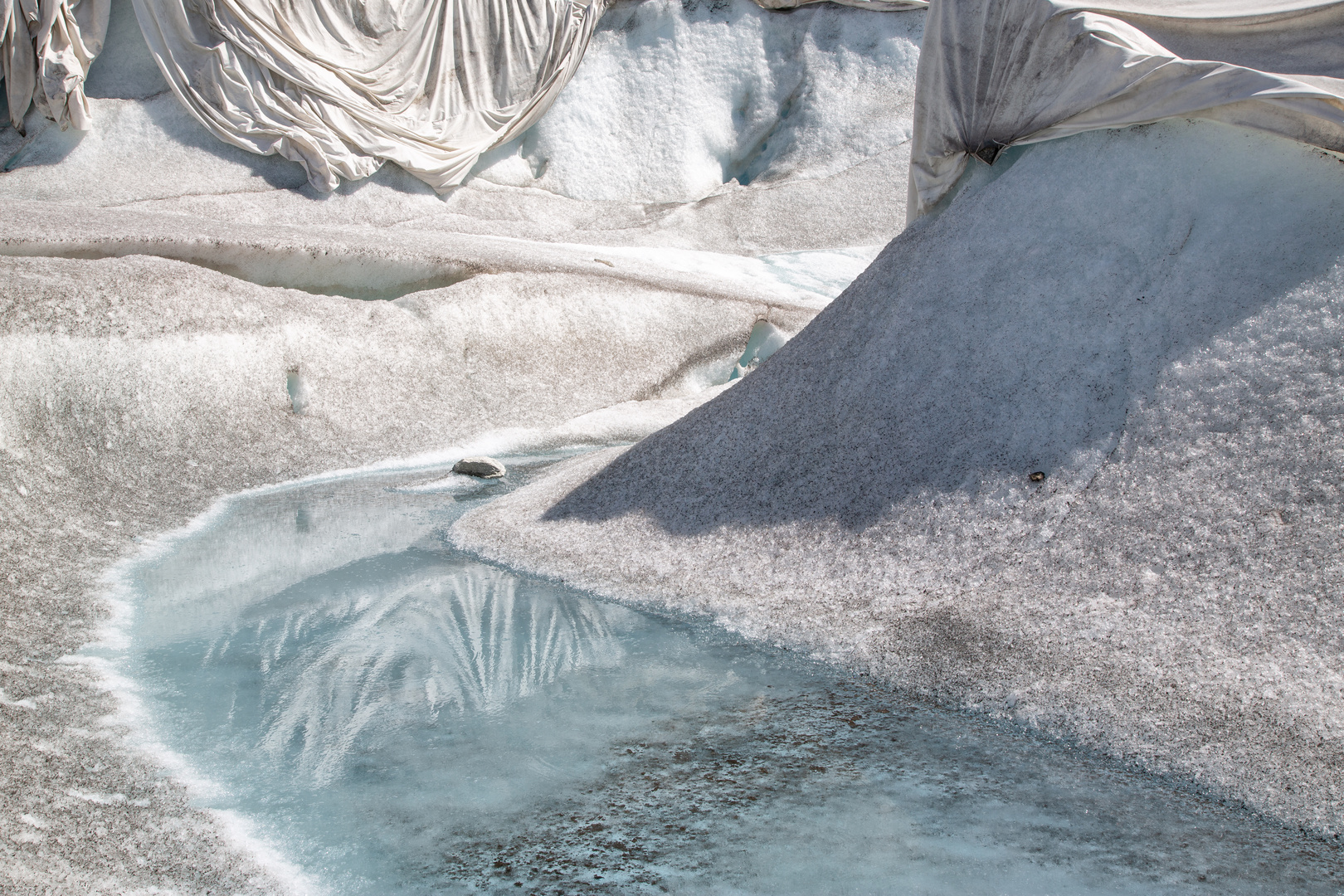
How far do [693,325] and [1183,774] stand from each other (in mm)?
5079

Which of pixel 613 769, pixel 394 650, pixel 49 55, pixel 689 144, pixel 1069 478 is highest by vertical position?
pixel 49 55

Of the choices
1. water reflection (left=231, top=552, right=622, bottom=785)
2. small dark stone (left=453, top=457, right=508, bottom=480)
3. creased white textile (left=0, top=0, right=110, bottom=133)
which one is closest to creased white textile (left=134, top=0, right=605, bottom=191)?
creased white textile (left=0, top=0, right=110, bottom=133)

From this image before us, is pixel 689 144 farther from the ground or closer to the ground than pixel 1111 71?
closer to the ground

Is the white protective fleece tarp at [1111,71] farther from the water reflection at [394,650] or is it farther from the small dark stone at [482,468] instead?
the small dark stone at [482,468]

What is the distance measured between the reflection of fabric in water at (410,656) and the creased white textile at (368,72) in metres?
5.92

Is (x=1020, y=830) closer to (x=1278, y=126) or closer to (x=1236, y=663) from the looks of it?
(x=1236, y=663)

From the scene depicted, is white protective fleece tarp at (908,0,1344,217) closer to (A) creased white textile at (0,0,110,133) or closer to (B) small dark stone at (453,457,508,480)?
(B) small dark stone at (453,457,508,480)

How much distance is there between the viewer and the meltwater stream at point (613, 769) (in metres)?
1.83

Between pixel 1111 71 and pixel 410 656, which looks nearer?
pixel 410 656

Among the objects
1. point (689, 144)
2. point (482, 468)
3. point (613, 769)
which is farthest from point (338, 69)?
point (613, 769)

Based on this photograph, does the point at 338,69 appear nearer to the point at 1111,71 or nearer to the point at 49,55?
the point at 49,55

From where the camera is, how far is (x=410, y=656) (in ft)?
9.41

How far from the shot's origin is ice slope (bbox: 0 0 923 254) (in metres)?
8.45

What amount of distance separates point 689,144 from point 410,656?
8.70 meters
